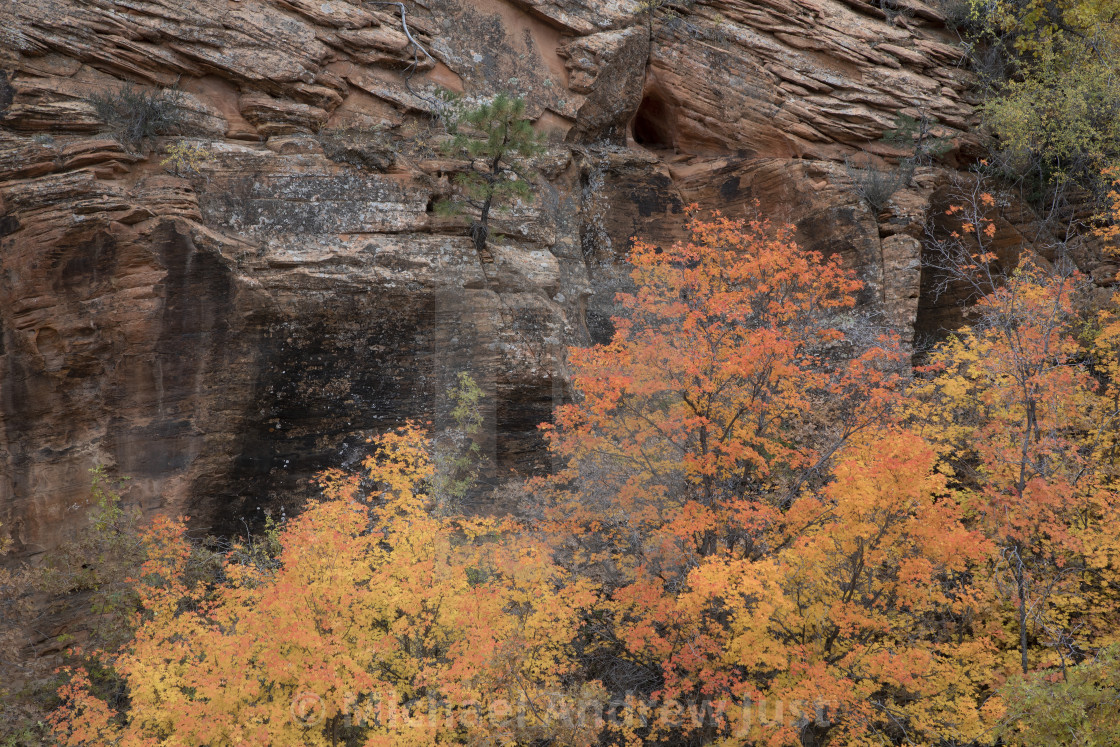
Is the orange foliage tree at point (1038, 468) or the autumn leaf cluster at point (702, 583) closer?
the autumn leaf cluster at point (702, 583)

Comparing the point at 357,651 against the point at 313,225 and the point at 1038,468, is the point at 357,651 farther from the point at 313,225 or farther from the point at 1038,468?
the point at 1038,468

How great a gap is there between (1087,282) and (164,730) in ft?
75.5

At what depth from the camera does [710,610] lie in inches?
540

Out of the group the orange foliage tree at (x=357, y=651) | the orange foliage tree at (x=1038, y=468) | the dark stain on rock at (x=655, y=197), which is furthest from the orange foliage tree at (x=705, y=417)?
the dark stain on rock at (x=655, y=197)

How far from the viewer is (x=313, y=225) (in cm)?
1816

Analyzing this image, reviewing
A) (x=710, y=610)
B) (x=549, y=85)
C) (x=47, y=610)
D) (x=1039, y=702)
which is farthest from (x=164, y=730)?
(x=549, y=85)

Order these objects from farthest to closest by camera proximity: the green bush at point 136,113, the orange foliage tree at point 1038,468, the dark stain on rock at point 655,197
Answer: the dark stain on rock at point 655,197 → the green bush at point 136,113 → the orange foliage tree at point 1038,468

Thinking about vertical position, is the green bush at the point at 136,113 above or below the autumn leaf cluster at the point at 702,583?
above

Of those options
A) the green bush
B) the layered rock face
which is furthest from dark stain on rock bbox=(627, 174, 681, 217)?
the green bush

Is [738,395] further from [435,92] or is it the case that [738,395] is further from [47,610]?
[47,610]

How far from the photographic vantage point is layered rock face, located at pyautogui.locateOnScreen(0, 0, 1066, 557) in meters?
16.6

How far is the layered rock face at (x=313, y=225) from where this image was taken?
16641 millimetres

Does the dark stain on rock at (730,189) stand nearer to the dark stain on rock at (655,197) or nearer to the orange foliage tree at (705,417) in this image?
the dark stain on rock at (655,197)

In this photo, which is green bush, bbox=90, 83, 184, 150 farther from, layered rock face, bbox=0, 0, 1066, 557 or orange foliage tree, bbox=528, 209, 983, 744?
orange foliage tree, bbox=528, 209, 983, 744
